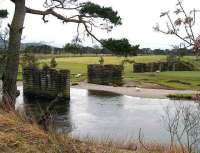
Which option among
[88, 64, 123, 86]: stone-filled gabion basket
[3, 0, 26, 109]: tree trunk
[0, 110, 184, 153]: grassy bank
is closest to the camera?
[0, 110, 184, 153]: grassy bank

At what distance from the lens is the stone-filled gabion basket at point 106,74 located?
6969cm

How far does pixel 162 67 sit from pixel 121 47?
249 feet

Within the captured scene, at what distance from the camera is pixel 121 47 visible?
814 inches

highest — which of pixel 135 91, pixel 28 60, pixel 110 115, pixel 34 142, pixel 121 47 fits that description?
pixel 121 47

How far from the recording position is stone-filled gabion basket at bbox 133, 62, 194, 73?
92375 mm

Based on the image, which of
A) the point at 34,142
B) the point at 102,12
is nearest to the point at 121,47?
the point at 102,12

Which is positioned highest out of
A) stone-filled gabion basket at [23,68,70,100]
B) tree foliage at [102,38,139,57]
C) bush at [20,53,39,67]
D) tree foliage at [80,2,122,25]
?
tree foliage at [80,2,122,25]

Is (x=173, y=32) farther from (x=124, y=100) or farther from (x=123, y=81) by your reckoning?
(x=123, y=81)

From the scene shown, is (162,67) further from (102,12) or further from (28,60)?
(102,12)

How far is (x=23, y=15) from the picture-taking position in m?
19.6

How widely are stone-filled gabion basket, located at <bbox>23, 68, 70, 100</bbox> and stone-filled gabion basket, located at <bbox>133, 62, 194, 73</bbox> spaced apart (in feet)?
125

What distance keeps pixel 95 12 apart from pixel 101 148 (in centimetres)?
1270

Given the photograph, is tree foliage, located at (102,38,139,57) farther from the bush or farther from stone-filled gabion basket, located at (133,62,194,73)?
stone-filled gabion basket, located at (133,62,194,73)

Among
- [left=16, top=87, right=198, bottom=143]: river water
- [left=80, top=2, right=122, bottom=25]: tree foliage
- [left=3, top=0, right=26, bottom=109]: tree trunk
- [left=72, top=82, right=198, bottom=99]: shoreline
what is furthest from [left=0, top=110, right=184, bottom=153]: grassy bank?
[left=72, top=82, right=198, bottom=99]: shoreline
